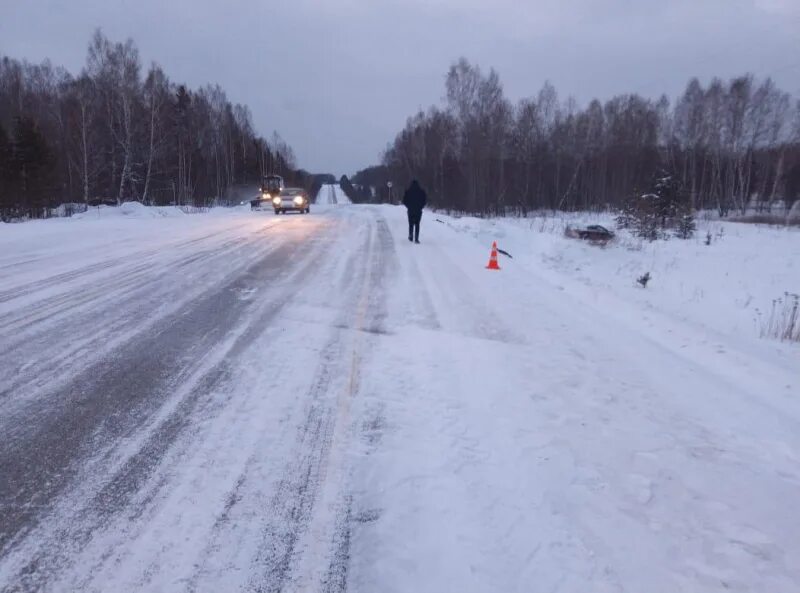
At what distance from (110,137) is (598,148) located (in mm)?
51540

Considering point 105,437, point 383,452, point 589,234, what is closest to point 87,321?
point 105,437

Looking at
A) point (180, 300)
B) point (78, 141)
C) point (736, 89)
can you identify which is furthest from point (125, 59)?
point (736, 89)

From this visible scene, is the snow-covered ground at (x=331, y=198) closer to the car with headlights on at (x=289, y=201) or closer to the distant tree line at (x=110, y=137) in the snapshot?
the distant tree line at (x=110, y=137)

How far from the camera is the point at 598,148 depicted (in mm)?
59875

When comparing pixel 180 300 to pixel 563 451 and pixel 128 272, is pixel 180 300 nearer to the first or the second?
pixel 128 272

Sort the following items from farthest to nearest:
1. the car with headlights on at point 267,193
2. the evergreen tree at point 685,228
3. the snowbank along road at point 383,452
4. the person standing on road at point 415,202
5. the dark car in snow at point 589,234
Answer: the car with headlights on at point 267,193 < the evergreen tree at point 685,228 < the dark car in snow at point 589,234 < the person standing on road at point 415,202 < the snowbank along road at point 383,452

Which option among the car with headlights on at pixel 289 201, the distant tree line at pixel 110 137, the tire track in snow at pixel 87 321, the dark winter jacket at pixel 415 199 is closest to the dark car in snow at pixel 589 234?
the dark winter jacket at pixel 415 199

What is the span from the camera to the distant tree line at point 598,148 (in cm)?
4647

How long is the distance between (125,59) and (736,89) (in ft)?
173

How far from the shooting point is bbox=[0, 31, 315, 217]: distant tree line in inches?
1164

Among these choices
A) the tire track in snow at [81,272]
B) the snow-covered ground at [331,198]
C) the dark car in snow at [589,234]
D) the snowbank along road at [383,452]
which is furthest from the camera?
the snow-covered ground at [331,198]

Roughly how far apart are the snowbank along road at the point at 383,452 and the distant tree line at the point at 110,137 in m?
29.6

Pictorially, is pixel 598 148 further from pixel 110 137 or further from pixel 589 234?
pixel 110 137

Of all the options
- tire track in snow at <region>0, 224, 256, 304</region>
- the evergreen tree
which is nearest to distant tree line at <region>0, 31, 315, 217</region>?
tire track in snow at <region>0, 224, 256, 304</region>
